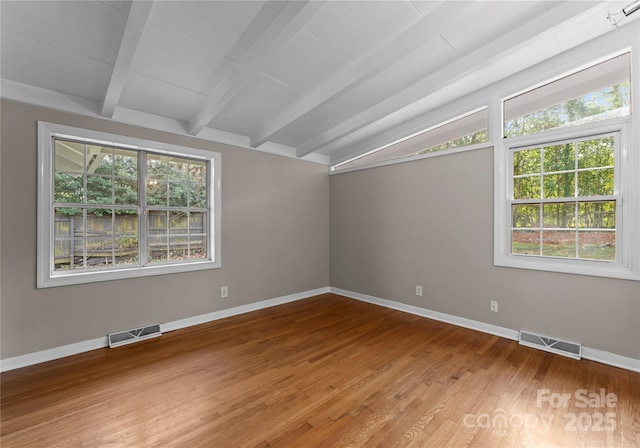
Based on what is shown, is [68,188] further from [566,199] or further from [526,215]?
[566,199]

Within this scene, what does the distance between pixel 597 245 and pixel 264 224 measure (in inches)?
153

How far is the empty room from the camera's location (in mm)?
1939

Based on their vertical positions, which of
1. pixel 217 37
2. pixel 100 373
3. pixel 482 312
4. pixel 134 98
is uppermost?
pixel 217 37

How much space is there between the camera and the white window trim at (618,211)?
99.8 inches

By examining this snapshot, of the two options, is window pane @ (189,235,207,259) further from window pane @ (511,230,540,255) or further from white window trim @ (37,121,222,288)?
window pane @ (511,230,540,255)

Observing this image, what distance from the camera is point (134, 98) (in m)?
2.92

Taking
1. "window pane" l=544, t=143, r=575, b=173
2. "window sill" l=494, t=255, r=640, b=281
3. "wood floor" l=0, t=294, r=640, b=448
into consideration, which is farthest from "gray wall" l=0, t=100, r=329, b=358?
"window pane" l=544, t=143, r=575, b=173

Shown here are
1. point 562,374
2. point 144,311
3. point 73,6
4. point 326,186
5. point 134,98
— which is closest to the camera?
point 73,6

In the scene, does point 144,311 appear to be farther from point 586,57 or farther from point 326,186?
point 586,57

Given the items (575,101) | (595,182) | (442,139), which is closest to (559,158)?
(595,182)

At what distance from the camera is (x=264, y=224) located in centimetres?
432

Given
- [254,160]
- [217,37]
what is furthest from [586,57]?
[254,160]

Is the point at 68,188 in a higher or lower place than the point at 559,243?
higher

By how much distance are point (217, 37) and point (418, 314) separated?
3903 mm
